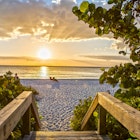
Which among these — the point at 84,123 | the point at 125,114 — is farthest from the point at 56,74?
the point at 125,114

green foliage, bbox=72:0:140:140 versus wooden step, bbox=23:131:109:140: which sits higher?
green foliage, bbox=72:0:140:140

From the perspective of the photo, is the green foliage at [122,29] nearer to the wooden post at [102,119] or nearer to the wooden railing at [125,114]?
the wooden railing at [125,114]

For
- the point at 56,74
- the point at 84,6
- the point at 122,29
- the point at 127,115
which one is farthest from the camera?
the point at 56,74

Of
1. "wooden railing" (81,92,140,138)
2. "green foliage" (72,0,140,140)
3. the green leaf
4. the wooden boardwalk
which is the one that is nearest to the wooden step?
the wooden boardwalk

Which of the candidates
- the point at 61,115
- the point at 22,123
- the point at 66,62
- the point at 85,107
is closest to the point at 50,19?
the point at 61,115

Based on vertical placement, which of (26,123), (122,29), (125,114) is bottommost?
(26,123)

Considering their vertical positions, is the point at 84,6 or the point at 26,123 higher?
the point at 84,6

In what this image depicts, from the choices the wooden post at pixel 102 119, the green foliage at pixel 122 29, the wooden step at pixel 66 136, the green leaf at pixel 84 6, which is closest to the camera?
the green leaf at pixel 84 6

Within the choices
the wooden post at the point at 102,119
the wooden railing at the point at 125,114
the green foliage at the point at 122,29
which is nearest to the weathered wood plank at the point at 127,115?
the wooden railing at the point at 125,114

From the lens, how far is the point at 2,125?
95.0 inches

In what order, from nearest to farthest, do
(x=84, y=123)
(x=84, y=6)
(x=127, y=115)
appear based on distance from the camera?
(x=84, y=6) < (x=127, y=115) < (x=84, y=123)

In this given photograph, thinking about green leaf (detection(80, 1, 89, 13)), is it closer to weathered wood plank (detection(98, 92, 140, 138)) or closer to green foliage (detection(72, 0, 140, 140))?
green foliage (detection(72, 0, 140, 140))

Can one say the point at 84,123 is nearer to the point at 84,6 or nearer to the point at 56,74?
the point at 84,6

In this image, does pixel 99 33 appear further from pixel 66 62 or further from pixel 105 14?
pixel 66 62
